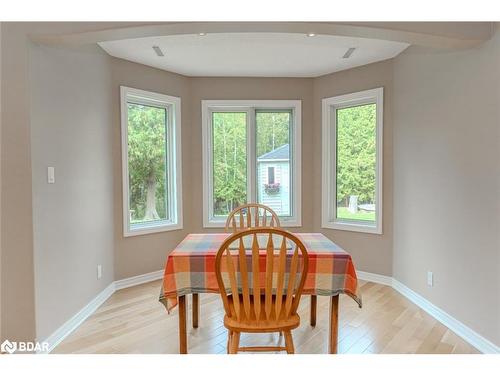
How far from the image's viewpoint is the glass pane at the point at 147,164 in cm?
360

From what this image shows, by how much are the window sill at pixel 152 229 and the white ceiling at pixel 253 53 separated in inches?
69.4

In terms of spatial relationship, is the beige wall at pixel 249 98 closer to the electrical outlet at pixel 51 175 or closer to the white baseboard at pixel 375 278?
the white baseboard at pixel 375 278

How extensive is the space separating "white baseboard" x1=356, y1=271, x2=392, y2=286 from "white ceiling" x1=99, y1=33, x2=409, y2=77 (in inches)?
91.2

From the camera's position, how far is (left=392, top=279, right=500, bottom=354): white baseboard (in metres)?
2.17

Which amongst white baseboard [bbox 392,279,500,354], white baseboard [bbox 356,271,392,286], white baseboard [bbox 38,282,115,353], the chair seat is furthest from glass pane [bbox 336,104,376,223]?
white baseboard [bbox 38,282,115,353]

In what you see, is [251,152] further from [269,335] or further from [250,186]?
[269,335]

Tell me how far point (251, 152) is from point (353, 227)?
1.52 metres

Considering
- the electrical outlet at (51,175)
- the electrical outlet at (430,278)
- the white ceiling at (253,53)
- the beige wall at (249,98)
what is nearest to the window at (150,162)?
the beige wall at (249,98)

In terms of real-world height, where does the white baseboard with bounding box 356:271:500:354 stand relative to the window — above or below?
below

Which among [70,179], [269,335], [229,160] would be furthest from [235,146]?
[269,335]

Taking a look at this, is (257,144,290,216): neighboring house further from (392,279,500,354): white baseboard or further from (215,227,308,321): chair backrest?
(215,227,308,321): chair backrest

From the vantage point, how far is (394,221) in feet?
11.4
